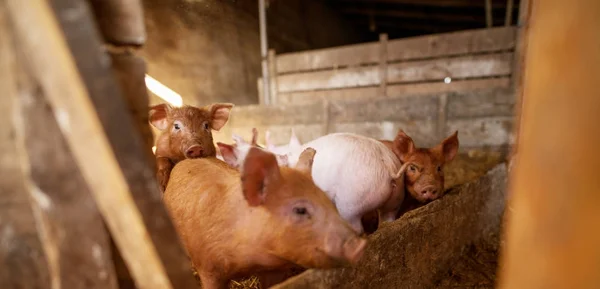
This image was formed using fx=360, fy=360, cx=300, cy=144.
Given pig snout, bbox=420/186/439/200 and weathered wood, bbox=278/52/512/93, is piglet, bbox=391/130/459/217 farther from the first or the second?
weathered wood, bbox=278/52/512/93

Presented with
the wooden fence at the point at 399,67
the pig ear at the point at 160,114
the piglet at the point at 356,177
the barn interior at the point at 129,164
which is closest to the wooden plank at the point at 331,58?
the wooden fence at the point at 399,67

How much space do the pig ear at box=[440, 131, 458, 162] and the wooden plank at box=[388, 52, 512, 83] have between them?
3119mm

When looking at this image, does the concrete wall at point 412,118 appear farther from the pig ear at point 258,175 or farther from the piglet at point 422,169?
the pig ear at point 258,175

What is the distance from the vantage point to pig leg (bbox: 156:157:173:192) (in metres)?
3.17

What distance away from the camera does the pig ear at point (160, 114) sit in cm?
335

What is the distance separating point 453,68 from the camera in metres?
6.48

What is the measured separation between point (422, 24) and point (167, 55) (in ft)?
34.9

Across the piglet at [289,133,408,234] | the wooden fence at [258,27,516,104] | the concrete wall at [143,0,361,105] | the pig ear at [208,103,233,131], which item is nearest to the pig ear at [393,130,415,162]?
the piglet at [289,133,408,234]

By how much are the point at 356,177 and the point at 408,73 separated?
4337 mm

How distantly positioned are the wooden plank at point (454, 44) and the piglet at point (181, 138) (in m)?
4.63

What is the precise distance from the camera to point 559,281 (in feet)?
3.13

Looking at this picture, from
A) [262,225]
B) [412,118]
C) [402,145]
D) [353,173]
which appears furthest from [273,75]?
[262,225]

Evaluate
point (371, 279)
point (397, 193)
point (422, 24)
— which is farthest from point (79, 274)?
point (422, 24)

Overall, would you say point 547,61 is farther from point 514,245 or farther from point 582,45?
point 514,245
